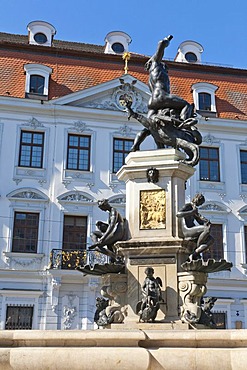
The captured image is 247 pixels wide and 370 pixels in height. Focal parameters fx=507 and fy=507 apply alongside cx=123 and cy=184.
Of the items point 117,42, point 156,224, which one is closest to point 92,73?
point 117,42

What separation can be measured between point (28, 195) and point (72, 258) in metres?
3.11

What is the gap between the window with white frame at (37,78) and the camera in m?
22.0

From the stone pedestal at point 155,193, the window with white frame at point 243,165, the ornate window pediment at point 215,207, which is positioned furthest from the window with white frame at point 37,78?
the stone pedestal at point 155,193

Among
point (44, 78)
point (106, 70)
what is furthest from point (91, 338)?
point (106, 70)

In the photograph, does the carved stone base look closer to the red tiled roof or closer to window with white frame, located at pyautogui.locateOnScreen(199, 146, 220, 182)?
window with white frame, located at pyautogui.locateOnScreen(199, 146, 220, 182)

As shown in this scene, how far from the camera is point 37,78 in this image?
22.2 m

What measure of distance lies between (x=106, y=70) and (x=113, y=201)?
6.92 metres

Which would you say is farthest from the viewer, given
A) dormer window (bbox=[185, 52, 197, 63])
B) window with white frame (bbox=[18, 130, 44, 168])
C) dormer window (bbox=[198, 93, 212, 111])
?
dormer window (bbox=[185, 52, 197, 63])

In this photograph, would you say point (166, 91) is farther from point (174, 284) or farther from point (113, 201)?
point (113, 201)

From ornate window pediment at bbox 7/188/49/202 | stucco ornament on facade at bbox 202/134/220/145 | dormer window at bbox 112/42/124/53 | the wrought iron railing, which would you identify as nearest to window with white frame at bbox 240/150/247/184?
stucco ornament on facade at bbox 202/134/220/145

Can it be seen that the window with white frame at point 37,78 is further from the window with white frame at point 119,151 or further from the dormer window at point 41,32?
the dormer window at point 41,32

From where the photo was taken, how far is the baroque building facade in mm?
18891

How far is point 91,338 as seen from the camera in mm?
4750

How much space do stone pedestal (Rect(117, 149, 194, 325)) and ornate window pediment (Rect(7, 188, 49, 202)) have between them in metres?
12.3
